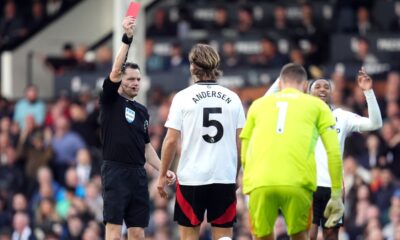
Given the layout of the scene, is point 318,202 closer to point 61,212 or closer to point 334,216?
point 334,216

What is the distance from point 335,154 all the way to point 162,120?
11.7 m

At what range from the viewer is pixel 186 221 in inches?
605

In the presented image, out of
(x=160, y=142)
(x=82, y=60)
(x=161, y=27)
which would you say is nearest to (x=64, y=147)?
(x=160, y=142)

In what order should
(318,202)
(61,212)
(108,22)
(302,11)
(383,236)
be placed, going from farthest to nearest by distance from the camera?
(108,22), (302,11), (61,212), (383,236), (318,202)

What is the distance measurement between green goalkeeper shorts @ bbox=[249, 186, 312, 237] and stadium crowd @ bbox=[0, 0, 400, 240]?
5.79m

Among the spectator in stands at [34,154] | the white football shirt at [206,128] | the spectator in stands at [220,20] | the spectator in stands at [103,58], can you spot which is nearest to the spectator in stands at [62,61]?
the spectator in stands at [103,58]

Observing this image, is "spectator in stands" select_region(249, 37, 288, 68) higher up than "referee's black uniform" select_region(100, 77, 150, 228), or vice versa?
"spectator in stands" select_region(249, 37, 288, 68)

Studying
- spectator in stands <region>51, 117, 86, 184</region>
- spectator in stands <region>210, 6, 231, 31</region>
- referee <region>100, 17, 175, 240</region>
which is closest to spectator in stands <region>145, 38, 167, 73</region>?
spectator in stands <region>210, 6, 231, 31</region>

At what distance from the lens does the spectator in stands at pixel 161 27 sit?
1182 inches

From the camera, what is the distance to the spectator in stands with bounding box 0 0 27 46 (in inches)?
1288

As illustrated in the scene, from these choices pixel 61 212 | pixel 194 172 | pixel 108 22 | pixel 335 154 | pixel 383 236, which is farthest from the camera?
pixel 108 22

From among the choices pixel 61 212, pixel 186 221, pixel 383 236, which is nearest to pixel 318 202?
pixel 186 221

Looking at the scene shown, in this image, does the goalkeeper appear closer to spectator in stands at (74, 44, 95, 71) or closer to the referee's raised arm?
the referee's raised arm

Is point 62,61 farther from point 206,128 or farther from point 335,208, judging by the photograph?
point 335,208
